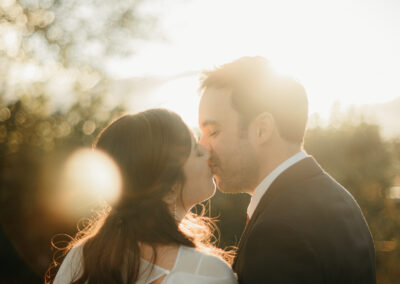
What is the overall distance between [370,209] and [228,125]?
4680mm

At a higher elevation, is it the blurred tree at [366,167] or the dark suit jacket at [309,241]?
the dark suit jacket at [309,241]

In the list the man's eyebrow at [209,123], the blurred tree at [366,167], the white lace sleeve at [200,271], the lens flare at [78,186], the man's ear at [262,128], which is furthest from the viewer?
the lens flare at [78,186]

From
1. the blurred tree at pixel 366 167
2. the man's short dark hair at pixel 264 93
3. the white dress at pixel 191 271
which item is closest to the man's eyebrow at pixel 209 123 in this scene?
the man's short dark hair at pixel 264 93

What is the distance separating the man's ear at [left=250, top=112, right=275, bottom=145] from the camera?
9.17 feet

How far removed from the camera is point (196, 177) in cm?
271

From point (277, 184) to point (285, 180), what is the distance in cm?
6

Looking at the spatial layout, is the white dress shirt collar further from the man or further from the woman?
the woman

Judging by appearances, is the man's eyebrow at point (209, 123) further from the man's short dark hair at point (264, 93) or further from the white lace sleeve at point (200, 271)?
the white lace sleeve at point (200, 271)

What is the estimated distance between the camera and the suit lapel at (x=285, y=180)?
89.1 inches

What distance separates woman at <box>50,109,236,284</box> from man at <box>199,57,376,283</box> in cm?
34

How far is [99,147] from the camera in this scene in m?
2.50

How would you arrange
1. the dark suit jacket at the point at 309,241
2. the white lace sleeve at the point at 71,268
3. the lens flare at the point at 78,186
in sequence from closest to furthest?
the dark suit jacket at the point at 309,241
the white lace sleeve at the point at 71,268
the lens flare at the point at 78,186

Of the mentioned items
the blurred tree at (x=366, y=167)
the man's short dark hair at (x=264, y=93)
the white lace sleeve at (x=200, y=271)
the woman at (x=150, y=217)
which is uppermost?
the man's short dark hair at (x=264, y=93)

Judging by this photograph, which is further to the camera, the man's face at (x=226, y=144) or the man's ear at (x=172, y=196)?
the man's face at (x=226, y=144)
